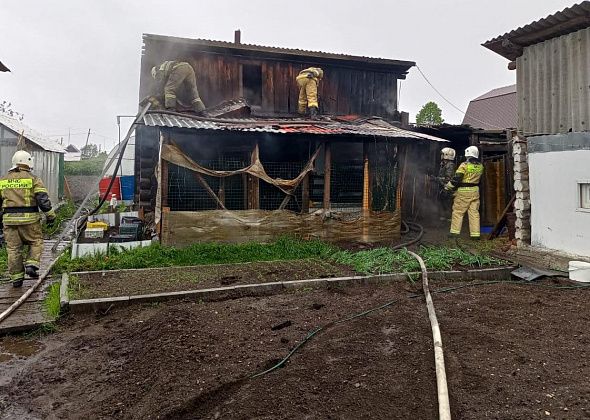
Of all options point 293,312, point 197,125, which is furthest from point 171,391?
point 197,125

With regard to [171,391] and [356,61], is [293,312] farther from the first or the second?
[356,61]

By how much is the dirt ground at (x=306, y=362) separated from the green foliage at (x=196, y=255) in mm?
2314

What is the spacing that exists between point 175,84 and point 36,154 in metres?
6.82

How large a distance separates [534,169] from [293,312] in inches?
221

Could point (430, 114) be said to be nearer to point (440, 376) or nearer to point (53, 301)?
point (53, 301)

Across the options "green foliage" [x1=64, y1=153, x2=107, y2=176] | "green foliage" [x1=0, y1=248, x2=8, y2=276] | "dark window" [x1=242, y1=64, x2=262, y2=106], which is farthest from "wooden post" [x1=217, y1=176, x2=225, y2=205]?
"green foliage" [x1=64, y1=153, x2=107, y2=176]

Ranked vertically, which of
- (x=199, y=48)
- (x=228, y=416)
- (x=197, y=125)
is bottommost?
(x=228, y=416)

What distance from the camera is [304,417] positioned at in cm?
300

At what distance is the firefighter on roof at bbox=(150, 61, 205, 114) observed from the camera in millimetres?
11375

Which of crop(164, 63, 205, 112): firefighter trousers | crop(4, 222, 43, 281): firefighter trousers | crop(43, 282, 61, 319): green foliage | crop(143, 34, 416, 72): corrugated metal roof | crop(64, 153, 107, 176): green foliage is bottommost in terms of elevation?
crop(43, 282, 61, 319): green foliage

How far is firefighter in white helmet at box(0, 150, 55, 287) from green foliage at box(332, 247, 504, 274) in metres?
5.33

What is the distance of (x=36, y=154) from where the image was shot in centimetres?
1476

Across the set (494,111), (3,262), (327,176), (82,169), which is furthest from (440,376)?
(82,169)

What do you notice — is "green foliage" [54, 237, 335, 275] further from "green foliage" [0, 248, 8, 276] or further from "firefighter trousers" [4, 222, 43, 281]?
"green foliage" [0, 248, 8, 276]
